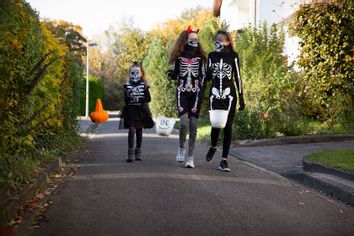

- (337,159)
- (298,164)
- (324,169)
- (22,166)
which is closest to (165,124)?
(298,164)

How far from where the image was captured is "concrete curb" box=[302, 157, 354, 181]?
8445 millimetres

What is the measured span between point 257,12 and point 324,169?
2374cm

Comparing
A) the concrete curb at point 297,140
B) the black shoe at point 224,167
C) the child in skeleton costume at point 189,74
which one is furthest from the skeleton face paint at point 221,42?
the concrete curb at point 297,140

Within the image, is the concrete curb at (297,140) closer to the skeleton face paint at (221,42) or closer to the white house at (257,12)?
the skeleton face paint at (221,42)

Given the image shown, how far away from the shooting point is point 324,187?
8234 mm

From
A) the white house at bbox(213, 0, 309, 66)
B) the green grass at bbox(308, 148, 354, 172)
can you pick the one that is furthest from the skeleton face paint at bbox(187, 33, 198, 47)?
the white house at bbox(213, 0, 309, 66)

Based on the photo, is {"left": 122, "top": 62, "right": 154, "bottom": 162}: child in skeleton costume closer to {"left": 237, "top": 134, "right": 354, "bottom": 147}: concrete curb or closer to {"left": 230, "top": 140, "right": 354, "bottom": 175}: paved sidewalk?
{"left": 230, "top": 140, "right": 354, "bottom": 175}: paved sidewalk

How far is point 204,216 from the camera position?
6.10 m

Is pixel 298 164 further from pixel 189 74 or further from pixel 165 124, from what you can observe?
pixel 165 124

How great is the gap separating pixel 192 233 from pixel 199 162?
5.48 metres

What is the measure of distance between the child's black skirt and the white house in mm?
14848

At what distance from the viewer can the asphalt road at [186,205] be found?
565 cm

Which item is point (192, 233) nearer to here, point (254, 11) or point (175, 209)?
point (175, 209)

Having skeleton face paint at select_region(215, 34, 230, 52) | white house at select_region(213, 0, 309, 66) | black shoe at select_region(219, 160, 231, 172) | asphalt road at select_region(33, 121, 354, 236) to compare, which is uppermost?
white house at select_region(213, 0, 309, 66)
